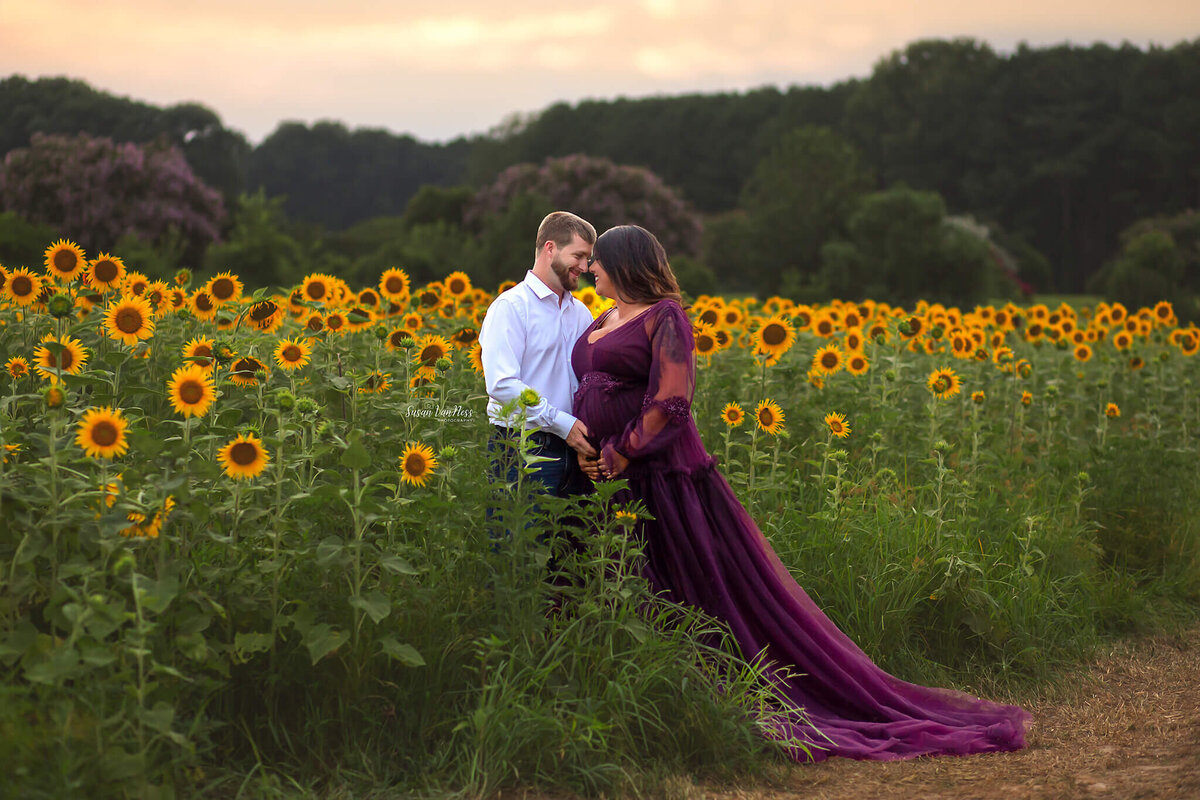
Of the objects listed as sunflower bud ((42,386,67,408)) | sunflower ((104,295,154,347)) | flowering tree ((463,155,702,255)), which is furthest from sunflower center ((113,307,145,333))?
flowering tree ((463,155,702,255))

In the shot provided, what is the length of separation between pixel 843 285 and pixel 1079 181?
23.0 metres

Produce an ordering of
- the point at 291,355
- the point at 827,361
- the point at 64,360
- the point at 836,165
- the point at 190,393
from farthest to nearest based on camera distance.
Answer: the point at 836,165 → the point at 827,361 → the point at 291,355 → the point at 64,360 → the point at 190,393

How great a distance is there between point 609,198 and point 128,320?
27049 millimetres

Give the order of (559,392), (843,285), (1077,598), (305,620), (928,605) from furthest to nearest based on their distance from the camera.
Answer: (843,285), (1077,598), (928,605), (559,392), (305,620)

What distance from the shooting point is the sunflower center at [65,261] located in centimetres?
497

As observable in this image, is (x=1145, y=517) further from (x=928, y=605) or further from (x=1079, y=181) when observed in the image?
(x=1079, y=181)

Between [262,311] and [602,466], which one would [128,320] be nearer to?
[262,311]

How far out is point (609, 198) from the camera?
30.7 meters

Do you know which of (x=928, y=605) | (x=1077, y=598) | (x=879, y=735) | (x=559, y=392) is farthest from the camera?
(x=1077, y=598)

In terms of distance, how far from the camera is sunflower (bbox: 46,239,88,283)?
4.97 meters

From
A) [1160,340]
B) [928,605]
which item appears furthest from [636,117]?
[928,605]

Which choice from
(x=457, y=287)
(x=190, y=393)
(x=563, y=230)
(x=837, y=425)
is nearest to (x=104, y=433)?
(x=190, y=393)

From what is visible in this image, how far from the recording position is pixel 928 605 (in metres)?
4.88

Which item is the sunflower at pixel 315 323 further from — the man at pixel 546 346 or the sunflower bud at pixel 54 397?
the sunflower bud at pixel 54 397
